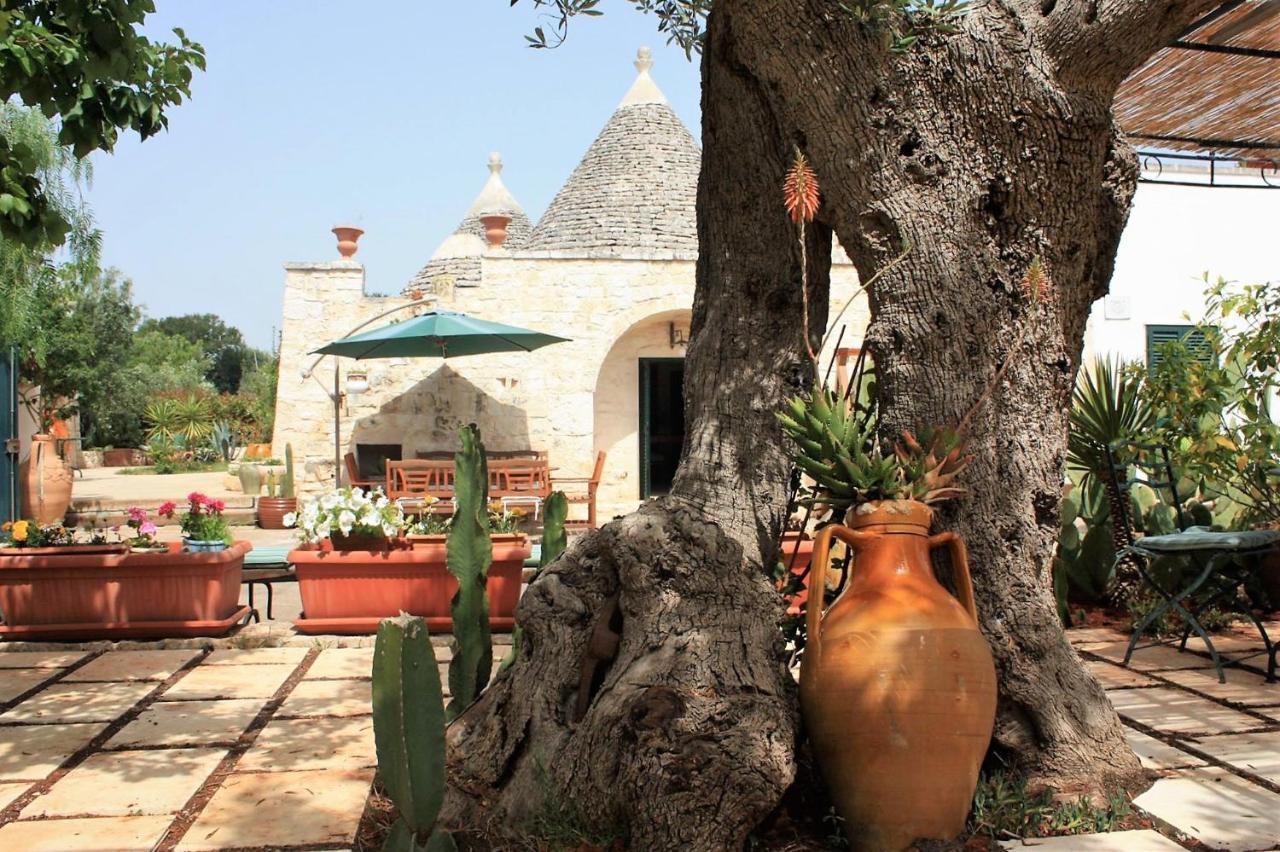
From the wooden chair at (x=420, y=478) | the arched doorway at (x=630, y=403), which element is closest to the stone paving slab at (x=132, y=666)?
the wooden chair at (x=420, y=478)

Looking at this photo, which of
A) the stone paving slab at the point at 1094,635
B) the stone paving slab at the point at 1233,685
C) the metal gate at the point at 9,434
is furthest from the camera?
the metal gate at the point at 9,434

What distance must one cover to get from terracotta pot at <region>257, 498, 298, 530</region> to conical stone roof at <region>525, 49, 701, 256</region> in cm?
503

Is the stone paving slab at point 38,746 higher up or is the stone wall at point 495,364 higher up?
the stone wall at point 495,364

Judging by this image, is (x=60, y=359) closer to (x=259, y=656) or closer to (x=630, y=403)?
(x=630, y=403)

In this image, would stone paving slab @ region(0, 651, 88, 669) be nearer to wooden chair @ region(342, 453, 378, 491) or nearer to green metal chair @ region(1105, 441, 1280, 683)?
green metal chair @ region(1105, 441, 1280, 683)

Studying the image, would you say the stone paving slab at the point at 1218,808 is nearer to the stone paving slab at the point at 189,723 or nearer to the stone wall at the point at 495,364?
the stone paving slab at the point at 189,723

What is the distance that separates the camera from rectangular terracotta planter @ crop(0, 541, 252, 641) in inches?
251

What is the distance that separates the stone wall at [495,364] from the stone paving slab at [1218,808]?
11286mm

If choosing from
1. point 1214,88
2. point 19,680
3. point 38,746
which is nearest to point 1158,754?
point 1214,88

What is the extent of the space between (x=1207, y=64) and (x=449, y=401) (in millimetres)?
10768

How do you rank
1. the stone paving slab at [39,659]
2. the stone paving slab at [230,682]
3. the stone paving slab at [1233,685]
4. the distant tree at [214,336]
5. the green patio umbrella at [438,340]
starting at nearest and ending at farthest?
the stone paving slab at [1233,685]
the stone paving slab at [230,682]
the stone paving slab at [39,659]
the green patio umbrella at [438,340]
the distant tree at [214,336]

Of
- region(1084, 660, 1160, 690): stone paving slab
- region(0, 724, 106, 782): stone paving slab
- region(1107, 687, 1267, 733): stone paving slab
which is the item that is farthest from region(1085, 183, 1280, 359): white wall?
region(0, 724, 106, 782): stone paving slab

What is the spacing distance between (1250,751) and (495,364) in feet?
38.6

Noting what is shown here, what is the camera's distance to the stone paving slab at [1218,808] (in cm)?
324
